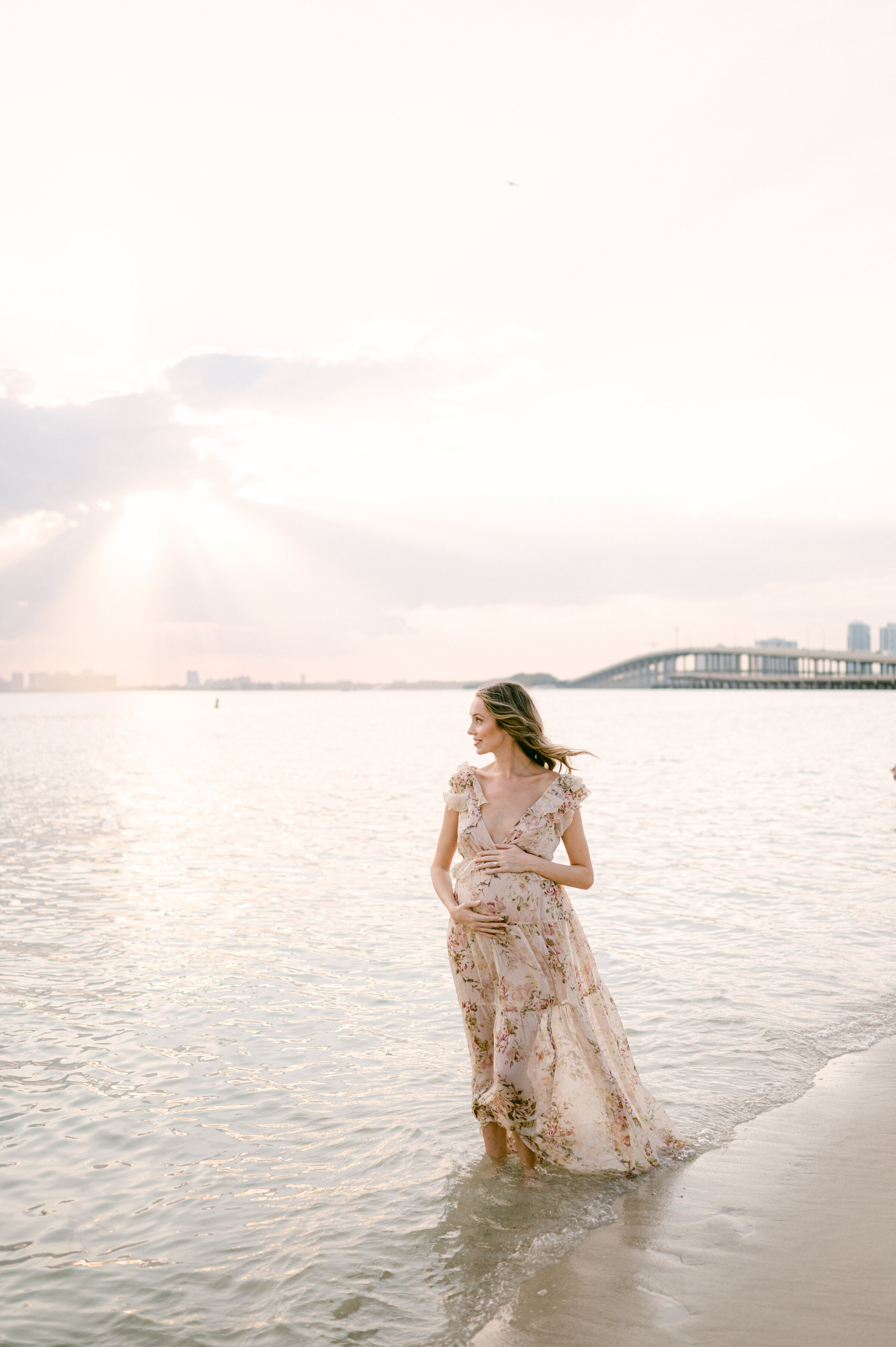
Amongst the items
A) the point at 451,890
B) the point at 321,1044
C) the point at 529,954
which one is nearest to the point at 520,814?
the point at 451,890

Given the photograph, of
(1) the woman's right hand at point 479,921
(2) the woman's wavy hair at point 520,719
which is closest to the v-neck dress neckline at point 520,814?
(2) the woman's wavy hair at point 520,719

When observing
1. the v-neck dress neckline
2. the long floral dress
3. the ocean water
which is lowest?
the ocean water

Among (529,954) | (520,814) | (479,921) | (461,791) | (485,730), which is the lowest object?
(529,954)

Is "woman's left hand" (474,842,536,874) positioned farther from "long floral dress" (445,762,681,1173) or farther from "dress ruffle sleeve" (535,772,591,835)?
"dress ruffle sleeve" (535,772,591,835)

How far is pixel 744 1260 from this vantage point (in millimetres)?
3859

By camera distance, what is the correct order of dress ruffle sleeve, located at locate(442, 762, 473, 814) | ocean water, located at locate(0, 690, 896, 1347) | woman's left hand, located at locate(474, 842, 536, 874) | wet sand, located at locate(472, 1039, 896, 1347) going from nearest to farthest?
wet sand, located at locate(472, 1039, 896, 1347)
ocean water, located at locate(0, 690, 896, 1347)
woman's left hand, located at locate(474, 842, 536, 874)
dress ruffle sleeve, located at locate(442, 762, 473, 814)

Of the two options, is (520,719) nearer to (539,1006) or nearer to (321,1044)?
(539,1006)

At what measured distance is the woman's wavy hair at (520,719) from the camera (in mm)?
4383

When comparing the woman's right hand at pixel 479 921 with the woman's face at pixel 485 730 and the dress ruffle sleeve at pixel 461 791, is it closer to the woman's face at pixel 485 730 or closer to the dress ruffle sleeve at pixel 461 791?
the dress ruffle sleeve at pixel 461 791

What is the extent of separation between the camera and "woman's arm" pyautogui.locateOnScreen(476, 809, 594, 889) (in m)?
4.34

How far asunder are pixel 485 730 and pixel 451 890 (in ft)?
2.55

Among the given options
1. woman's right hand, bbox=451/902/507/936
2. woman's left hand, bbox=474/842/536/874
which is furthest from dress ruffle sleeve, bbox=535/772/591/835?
woman's right hand, bbox=451/902/507/936

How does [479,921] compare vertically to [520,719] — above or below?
below

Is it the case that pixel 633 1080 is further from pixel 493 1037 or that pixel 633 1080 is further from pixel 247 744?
pixel 247 744
